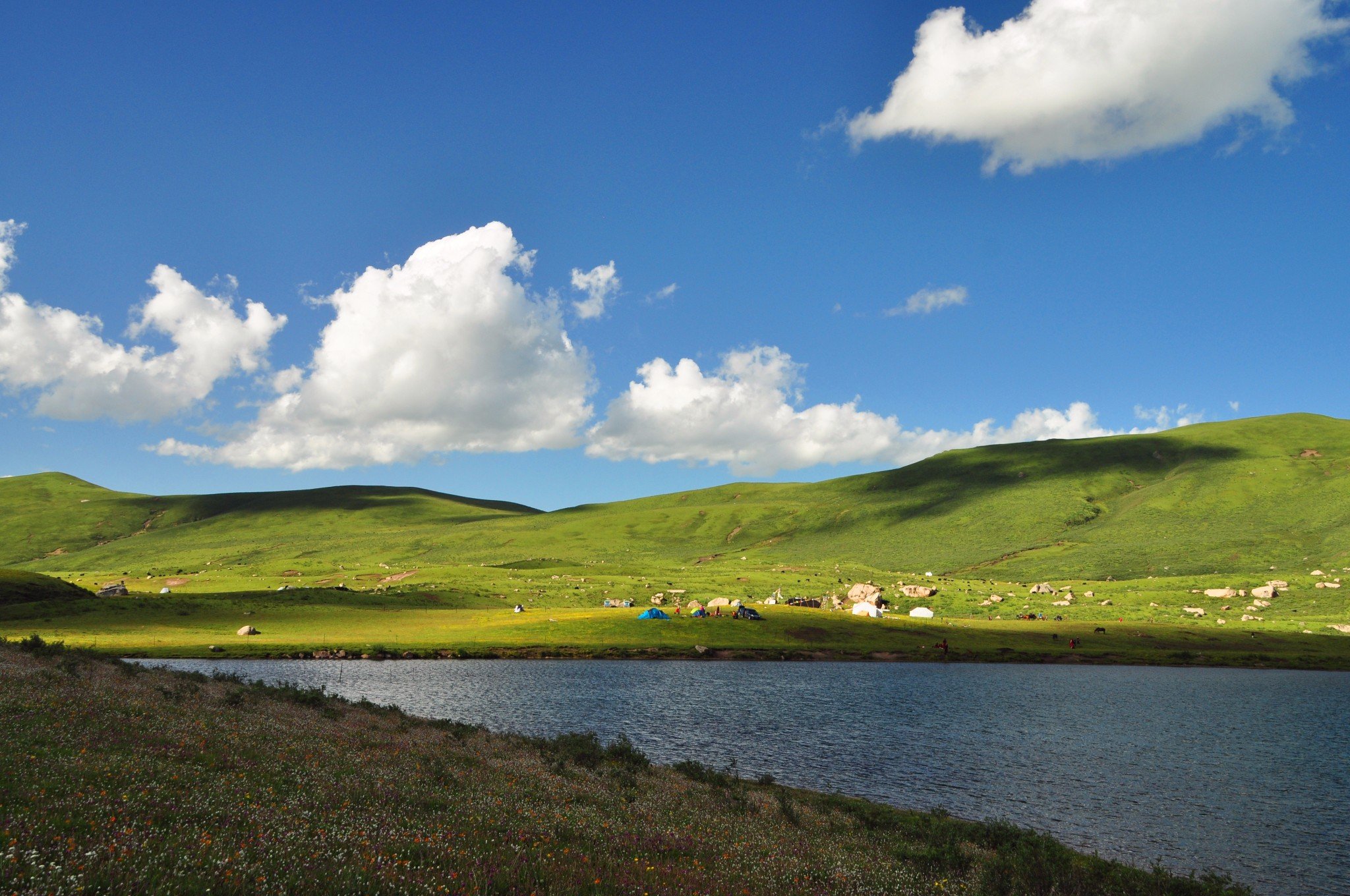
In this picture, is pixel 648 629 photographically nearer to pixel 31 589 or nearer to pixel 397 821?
pixel 397 821

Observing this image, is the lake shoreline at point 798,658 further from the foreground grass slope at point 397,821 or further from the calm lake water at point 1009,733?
the foreground grass slope at point 397,821

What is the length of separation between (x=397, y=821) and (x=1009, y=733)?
42986 mm

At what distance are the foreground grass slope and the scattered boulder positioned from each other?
104m

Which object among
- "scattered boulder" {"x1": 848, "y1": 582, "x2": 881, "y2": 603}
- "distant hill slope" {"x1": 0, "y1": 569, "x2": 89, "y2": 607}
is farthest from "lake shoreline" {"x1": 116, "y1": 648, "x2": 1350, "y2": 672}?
"distant hill slope" {"x1": 0, "y1": 569, "x2": 89, "y2": 607}

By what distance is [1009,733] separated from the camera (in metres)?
46.8

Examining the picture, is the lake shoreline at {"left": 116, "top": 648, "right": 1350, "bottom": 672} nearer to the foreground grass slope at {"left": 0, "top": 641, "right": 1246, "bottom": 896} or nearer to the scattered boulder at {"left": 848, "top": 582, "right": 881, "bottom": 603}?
the scattered boulder at {"left": 848, "top": 582, "right": 881, "bottom": 603}

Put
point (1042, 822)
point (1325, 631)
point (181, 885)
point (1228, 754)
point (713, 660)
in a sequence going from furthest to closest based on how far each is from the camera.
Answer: point (1325, 631)
point (713, 660)
point (1228, 754)
point (1042, 822)
point (181, 885)

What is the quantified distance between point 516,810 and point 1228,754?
4455 cm

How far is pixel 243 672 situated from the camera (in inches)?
2477

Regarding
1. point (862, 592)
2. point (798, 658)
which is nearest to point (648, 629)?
point (798, 658)

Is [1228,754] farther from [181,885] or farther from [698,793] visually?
[181,885]

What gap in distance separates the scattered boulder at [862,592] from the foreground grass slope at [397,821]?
341 ft

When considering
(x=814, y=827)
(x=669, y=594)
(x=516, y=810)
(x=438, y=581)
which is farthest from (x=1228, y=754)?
(x=438, y=581)

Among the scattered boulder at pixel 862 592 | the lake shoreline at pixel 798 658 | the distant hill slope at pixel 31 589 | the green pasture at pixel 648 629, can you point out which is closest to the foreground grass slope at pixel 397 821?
the lake shoreline at pixel 798 658
